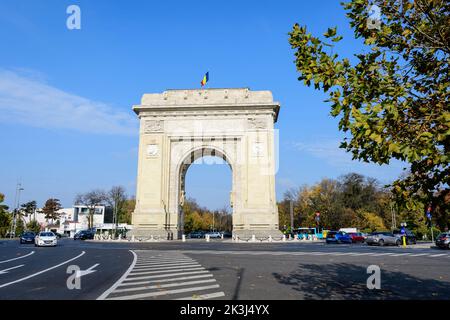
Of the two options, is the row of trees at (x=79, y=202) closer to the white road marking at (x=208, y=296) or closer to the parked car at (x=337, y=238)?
the parked car at (x=337, y=238)

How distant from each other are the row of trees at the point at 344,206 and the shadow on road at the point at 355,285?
2424 inches

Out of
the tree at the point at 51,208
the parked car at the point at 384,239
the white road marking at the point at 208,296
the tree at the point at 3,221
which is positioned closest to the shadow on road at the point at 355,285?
the white road marking at the point at 208,296

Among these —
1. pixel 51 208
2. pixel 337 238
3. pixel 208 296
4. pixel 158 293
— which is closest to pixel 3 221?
pixel 51 208

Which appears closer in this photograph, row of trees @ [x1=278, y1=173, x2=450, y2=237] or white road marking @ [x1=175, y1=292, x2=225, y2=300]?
white road marking @ [x1=175, y1=292, x2=225, y2=300]

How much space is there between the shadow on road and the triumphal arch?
31625 millimetres

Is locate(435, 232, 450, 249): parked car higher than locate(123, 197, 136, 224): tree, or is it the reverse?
locate(123, 197, 136, 224): tree

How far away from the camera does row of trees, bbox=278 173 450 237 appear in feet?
241

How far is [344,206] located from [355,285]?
74.7 meters

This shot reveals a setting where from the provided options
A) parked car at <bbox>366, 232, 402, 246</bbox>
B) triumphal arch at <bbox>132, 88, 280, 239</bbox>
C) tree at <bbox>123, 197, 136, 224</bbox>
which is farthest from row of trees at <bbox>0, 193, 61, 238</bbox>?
parked car at <bbox>366, 232, 402, 246</bbox>

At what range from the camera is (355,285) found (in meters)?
9.71

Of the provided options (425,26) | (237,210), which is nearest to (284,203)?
(237,210)

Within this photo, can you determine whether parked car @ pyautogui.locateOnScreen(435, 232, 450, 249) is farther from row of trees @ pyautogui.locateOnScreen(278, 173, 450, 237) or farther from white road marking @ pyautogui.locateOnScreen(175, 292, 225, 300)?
row of trees @ pyautogui.locateOnScreen(278, 173, 450, 237)

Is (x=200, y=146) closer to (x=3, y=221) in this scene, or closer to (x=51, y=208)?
(x=3, y=221)
